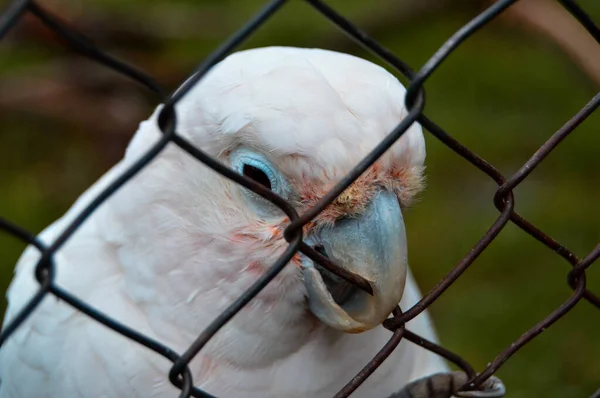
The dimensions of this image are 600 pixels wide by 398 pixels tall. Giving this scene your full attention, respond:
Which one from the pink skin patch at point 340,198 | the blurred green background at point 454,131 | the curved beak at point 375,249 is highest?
the blurred green background at point 454,131

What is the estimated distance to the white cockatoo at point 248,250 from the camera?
53.7 inches

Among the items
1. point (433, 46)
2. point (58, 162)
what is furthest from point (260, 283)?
point (433, 46)

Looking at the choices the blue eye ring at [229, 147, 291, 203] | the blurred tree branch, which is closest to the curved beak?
the blue eye ring at [229, 147, 291, 203]

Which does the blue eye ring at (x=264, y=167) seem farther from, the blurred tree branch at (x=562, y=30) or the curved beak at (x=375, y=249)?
the blurred tree branch at (x=562, y=30)

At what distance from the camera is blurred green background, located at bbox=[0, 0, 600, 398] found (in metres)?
3.50

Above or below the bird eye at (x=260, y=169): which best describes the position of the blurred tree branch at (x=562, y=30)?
above

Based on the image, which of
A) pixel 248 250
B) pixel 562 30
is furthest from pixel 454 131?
pixel 248 250

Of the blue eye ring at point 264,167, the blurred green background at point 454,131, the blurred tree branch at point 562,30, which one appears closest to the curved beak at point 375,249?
the blue eye ring at point 264,167

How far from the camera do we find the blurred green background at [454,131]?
350cm

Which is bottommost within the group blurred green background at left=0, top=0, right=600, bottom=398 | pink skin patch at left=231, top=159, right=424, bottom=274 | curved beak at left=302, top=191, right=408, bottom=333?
curved beak at left=302, top=191, right=408, bottom=333

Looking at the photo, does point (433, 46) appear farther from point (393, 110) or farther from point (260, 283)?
point (260, 283)

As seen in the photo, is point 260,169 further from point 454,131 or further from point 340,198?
point 454,131

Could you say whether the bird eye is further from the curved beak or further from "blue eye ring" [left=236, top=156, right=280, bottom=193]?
the curved beak

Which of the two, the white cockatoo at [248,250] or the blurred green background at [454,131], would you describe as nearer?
the white cockatoo at [248,250]
